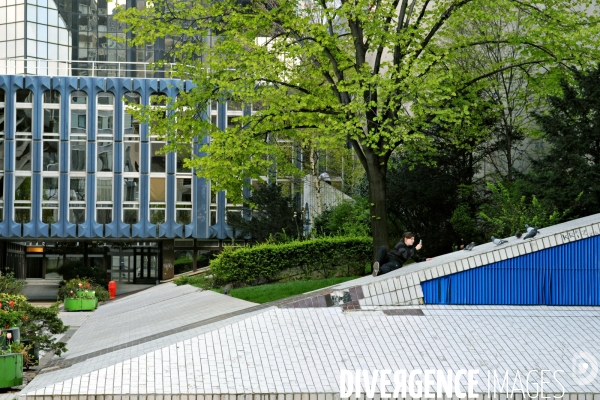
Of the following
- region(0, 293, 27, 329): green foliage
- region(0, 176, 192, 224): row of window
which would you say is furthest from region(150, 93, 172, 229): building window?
region(0, 293, 27, 329): green foliage

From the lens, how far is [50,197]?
56.9 meters

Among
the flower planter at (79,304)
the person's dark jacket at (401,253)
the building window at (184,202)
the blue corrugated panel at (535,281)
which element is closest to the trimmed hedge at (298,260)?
the flower planter at (79,304)

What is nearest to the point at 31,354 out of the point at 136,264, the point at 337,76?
the point at 337,76

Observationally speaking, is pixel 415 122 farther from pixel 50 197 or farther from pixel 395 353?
pixel 50 197

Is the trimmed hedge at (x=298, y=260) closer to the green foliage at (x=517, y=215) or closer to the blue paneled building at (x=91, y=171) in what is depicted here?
the green foliage at (x=517, y=215)

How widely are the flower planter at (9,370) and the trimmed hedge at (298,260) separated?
16669 mm

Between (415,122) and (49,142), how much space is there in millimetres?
40632

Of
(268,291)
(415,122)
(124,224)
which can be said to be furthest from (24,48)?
(415,122)

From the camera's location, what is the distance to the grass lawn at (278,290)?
78.9ft

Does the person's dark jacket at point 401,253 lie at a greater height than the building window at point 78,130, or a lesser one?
lesser

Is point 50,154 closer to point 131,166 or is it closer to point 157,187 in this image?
point 131,166

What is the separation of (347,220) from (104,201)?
2591 cm

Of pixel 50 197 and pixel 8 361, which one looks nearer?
pixel 8 361

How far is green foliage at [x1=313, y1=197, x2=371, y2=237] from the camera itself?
108ft
